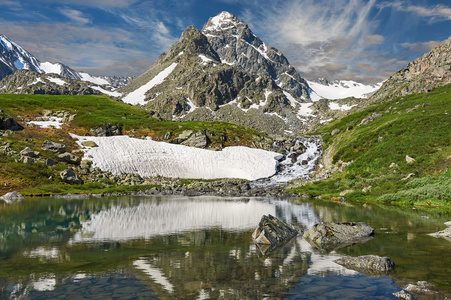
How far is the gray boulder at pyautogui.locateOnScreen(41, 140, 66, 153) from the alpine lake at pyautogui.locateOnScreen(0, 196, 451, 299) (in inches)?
2187

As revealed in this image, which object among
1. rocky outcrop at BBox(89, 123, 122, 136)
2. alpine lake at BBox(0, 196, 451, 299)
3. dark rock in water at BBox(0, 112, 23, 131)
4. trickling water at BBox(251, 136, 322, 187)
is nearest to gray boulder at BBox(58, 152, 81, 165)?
dark rock in water at BBox(0, 112, 23, 131)

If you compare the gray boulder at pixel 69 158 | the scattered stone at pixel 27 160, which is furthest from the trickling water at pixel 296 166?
the scattered stone at pixel 27 160

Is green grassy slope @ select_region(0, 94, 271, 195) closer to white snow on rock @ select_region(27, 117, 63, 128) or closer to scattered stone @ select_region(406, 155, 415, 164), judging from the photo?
white snow on rock @ select_region(27, 117, 63, 128)

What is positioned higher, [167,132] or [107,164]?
[167,132]

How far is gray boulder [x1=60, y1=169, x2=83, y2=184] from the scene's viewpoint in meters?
67.4

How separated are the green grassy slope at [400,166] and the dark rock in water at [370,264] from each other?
2828 centimetres

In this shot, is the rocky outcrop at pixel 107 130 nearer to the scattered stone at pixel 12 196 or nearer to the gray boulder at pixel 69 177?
the gray boulder at pixel 69 177

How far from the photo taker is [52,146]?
7681 cm

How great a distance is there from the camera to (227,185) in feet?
271

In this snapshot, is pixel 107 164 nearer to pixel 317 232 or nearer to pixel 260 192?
pixel 260 192

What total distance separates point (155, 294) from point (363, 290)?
29.4 feet

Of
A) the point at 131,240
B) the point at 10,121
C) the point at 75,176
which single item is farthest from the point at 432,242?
the point at 10,121

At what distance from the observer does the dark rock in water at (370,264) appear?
1441cm

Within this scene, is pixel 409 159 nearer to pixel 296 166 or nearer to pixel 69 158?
pixel 296 166
